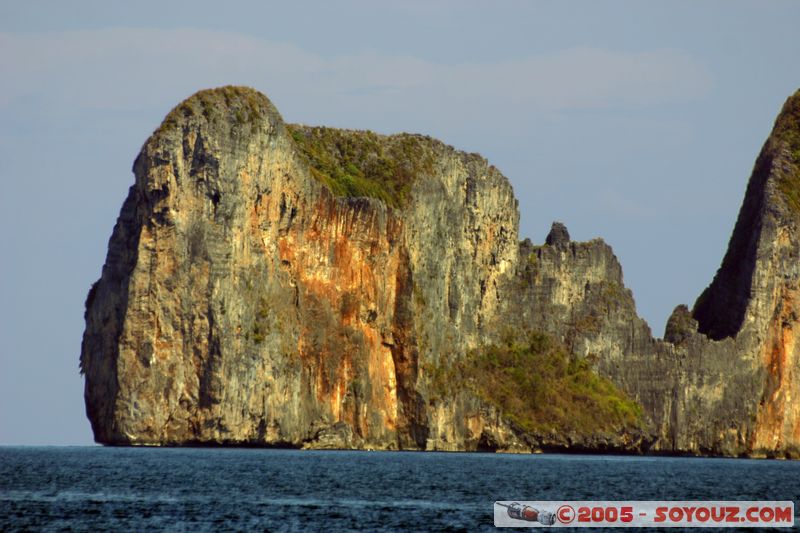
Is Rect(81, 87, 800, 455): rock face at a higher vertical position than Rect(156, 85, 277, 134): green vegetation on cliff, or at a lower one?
lower

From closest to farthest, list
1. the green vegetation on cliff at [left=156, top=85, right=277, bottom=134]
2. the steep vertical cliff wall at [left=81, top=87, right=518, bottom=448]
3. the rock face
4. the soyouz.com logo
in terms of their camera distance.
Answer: the soyouz.com logo < the steep vertical cliff wall at [left=81, top=87, right=518, bottom=448] < the rock face < the green vegetation on cliff at [left=156, top=85, right=277, bottom=134]

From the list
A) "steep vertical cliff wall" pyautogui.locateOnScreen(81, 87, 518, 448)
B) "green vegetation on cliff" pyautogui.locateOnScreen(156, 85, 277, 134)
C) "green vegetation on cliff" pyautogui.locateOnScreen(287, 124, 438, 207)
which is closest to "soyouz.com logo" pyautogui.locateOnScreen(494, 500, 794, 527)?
"steep vertical cliff wall" pyautogui.locateOnScreen(81, 87, 518, 448)

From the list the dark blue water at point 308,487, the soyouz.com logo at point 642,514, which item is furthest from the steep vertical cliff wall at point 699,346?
the soyouz.com logo at point 642,514

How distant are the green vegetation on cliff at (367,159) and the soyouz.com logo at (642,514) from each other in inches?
3271

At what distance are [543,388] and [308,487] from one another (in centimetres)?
9198

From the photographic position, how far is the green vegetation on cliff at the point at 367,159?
170000 millimetres

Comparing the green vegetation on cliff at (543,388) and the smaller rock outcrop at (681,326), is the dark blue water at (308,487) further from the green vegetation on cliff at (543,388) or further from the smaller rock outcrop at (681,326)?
the smaller rock outcrop at (681,326)

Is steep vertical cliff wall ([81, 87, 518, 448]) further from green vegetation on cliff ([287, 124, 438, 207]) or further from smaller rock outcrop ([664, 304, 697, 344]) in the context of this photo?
smaller rock outcrop ([664, 304, 697, 344])

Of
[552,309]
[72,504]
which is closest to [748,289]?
[552,309]

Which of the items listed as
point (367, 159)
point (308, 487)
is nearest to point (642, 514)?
point (308, 487)

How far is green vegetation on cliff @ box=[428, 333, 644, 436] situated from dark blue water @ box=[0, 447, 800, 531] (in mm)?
28800

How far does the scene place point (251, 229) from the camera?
150 meters

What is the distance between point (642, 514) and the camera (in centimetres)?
8150

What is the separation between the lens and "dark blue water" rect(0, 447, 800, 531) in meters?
74.3
